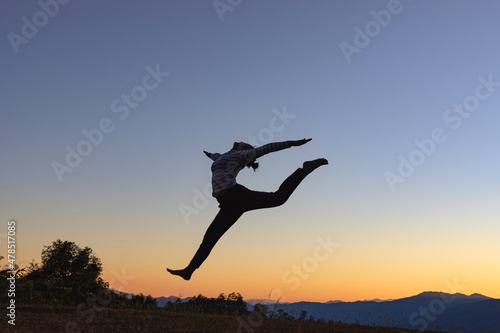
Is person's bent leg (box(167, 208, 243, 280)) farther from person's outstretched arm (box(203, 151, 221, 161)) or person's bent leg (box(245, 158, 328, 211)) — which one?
person's outstretched arm (box(203, 151, 221, 161))

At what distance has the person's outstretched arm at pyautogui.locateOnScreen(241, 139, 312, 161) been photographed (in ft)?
21.7

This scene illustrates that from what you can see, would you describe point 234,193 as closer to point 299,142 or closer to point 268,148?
point 268,148

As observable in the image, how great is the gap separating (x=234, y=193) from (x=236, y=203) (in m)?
0.19

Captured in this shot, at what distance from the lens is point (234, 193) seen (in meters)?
7.29

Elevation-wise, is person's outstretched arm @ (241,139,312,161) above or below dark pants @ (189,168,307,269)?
above

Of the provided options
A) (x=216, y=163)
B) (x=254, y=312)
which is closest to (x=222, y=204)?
(x=216, y=163)

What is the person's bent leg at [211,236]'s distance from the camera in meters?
7.54

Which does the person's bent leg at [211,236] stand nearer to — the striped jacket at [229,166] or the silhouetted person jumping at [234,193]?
the silhouetted person jumping at [234,193]

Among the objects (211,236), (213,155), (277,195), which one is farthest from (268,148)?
(211,236)

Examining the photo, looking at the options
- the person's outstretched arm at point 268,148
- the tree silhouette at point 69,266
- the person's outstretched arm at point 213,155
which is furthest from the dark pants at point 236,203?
the tree silhouette at point 69,266

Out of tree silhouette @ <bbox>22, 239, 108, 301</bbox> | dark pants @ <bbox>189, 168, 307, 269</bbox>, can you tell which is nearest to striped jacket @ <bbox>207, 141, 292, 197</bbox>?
dark pants @ <bbox>189, 168, 307, 269</bbox>

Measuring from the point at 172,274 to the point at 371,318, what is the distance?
18.7 ft

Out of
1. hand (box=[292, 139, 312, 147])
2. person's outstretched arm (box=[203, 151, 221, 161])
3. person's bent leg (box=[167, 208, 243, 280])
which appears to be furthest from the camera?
person's outstretched arm (box=[203, 151, 221, 161])

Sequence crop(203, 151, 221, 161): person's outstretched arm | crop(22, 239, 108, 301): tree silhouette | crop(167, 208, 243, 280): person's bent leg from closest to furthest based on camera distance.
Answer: crop(167, 208, 243, 280): person's bent leg
crop(203, 151, 221, 161): person's outstretched arm
crop(22, 239, 108, 301): tree silhouette
